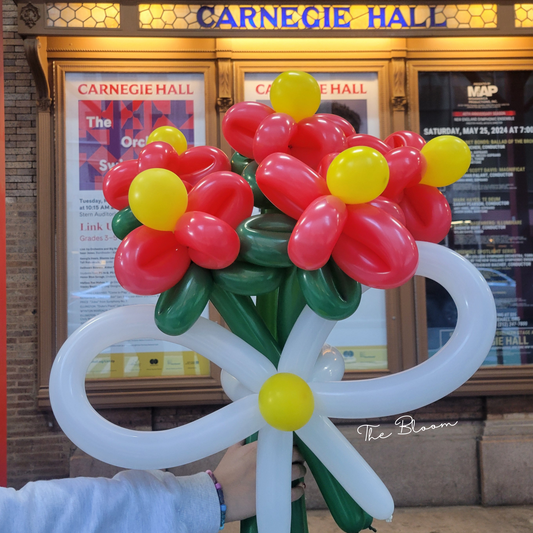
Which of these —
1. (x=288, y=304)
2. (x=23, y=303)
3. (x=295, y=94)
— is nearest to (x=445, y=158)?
(x=295, y=94)

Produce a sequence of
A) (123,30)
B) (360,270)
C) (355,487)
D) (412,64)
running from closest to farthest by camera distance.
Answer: (360,270) < (355,487) < (123,30) < (412,64)

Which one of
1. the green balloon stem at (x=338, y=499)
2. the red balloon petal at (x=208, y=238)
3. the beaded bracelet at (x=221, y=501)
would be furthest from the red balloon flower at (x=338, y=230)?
the beaded bracelet at (x=221, y=501)

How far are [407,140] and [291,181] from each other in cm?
43

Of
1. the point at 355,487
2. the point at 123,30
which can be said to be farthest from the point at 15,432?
the point at 355,487

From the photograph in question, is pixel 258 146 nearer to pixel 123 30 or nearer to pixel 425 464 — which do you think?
pixel 123 30

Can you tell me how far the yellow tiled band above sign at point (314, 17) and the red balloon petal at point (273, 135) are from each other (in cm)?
303

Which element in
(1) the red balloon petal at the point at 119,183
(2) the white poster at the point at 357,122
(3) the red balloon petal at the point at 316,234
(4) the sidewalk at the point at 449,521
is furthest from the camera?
(2) the white poster at the point at 357,122

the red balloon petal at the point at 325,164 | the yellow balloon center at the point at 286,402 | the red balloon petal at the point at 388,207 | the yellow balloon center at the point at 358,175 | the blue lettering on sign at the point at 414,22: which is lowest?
the yellow balloon center at the point at 286,402

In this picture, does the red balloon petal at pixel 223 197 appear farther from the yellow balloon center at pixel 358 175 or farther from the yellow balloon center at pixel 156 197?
the yellow balloon center at pixel 358 175

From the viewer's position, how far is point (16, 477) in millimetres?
3793

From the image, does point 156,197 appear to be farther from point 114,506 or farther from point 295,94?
point 114,506

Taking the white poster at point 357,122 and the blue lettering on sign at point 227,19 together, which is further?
the white poster at point 357,122

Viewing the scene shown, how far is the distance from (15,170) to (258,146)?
3.40m

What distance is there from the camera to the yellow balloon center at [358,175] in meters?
0.86
